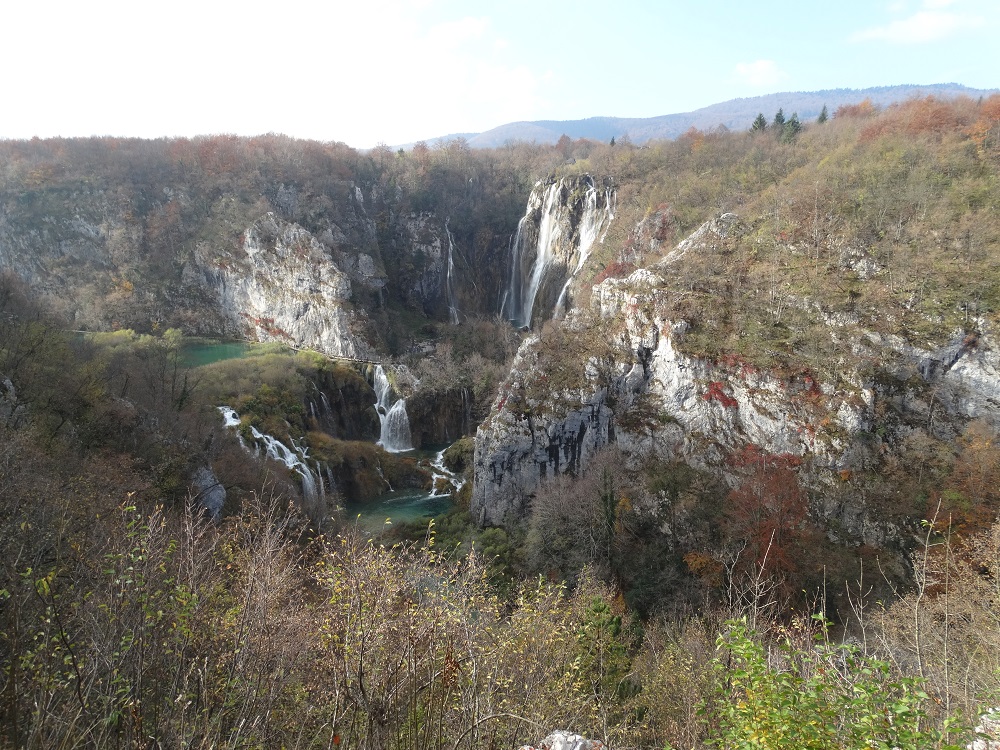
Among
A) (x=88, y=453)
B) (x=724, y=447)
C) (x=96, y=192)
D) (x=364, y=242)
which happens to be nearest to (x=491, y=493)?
(x=724, y=447)

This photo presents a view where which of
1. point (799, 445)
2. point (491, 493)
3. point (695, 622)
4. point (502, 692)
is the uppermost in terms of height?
point (502, 692)

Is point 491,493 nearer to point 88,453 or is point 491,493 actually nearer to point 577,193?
point 88,453

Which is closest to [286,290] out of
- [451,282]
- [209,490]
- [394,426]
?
[451,282]

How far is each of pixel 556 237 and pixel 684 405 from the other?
32.8 m

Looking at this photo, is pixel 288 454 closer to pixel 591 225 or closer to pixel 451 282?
pixel 591 225

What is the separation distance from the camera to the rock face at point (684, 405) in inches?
888

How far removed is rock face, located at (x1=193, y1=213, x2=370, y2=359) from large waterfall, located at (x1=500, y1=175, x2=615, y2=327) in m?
20.1

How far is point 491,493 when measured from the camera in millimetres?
27984

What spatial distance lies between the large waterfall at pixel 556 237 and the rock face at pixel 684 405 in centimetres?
1768

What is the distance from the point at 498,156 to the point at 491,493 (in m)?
70.0

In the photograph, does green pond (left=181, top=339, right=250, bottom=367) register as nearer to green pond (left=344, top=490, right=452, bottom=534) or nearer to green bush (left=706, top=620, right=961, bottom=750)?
green pond (left=344, top=490, right=452, bottom=534)

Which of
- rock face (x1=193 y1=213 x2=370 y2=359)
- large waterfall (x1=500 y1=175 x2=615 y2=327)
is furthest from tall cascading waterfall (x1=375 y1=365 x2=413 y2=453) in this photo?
large waterfall (x1=500 y1=175 x2=615 y2=327)

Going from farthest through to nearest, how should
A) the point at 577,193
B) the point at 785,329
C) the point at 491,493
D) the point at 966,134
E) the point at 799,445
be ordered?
the point at 577,193
the point at 966,134
the point at 491,493
the point at 785,329
the point at 799,445

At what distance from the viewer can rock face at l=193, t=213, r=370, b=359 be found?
Answer: 2196 inches
